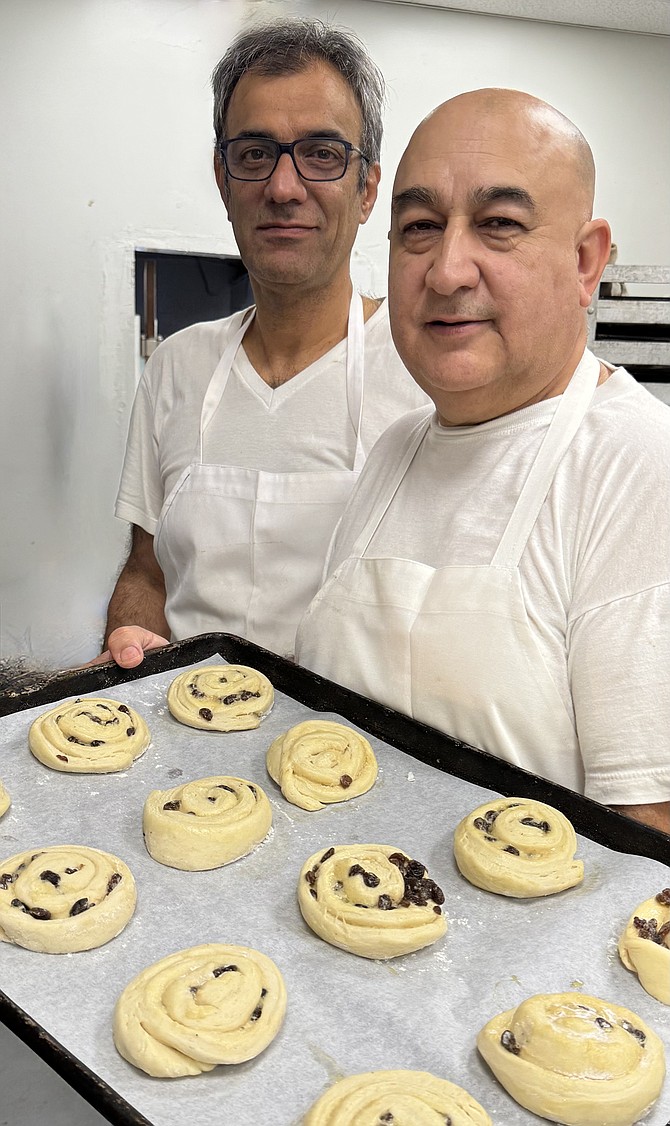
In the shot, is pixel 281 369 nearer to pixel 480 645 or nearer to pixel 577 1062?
pixel 480 645

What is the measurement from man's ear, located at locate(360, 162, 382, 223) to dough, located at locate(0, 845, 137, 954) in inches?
60.1

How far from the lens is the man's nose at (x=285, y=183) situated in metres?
1.98

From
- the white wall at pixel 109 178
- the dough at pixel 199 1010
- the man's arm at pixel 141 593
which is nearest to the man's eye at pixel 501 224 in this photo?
the dough at pixel 199 1010

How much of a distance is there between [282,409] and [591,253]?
2.90ft

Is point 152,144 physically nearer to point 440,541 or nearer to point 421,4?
point 421,4

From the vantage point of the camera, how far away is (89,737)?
5.12ft

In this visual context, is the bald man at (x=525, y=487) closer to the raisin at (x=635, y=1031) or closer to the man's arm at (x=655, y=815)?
the man's arm at (x=655, y=815)

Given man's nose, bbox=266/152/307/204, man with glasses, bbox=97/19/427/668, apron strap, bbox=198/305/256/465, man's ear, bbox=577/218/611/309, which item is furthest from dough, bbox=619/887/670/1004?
man's nose, bbox=266/152/307/204

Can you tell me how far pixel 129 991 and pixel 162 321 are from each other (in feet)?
12.8

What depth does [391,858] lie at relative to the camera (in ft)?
4.27

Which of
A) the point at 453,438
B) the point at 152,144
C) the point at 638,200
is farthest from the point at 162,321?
the point at 453,438

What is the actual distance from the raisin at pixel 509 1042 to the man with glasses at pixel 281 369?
111 cm

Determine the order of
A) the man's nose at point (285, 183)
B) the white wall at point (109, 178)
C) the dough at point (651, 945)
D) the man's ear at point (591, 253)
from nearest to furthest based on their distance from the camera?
the dough at point (651, 945) < the man's ear at point (591, 253) < the man's nose at point (285, 183) < the white wall at point (109, 178)

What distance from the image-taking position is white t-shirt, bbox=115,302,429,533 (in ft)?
7.04
